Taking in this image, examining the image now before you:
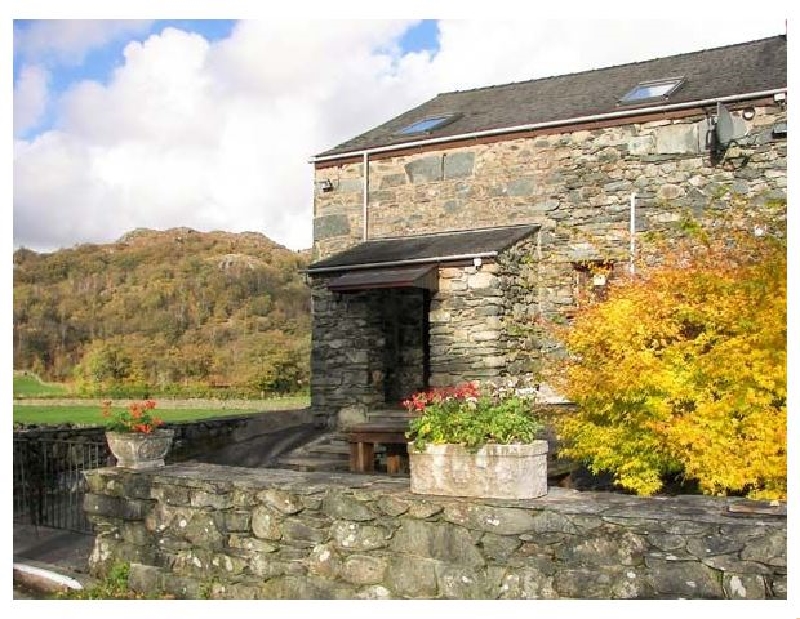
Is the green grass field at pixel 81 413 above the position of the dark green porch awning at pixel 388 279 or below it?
below

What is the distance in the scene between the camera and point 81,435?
11.5 metres

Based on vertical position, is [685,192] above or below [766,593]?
above

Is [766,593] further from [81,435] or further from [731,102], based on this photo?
[81,435]

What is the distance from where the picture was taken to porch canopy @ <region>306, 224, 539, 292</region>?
435 inches

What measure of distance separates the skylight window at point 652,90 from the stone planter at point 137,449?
26.8 feet

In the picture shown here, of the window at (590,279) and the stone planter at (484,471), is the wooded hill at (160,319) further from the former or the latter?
the stone planter at (484,471)

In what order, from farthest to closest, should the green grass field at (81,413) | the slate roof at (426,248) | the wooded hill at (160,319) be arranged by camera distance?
1. the wooded hill at (160,319)
2. the green grass field at (81,413)
3. the slate roof at (426,248)

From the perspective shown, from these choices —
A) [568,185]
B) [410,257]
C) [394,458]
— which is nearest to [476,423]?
[394,458]

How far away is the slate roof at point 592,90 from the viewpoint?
1128cm

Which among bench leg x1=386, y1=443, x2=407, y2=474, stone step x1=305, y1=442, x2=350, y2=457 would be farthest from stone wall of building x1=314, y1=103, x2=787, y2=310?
stone step x1=305, y1=442, x2=350, y2=457

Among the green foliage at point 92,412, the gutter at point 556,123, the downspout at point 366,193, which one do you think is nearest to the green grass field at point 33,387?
the green foliage at point 92,412

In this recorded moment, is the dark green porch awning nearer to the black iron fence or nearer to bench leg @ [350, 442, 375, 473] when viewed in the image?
bench leg @ [350, 442, 375, 473]

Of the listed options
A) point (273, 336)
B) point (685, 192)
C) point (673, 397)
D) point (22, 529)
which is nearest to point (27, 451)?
point (22, 529)

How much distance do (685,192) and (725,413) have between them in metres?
6.17
